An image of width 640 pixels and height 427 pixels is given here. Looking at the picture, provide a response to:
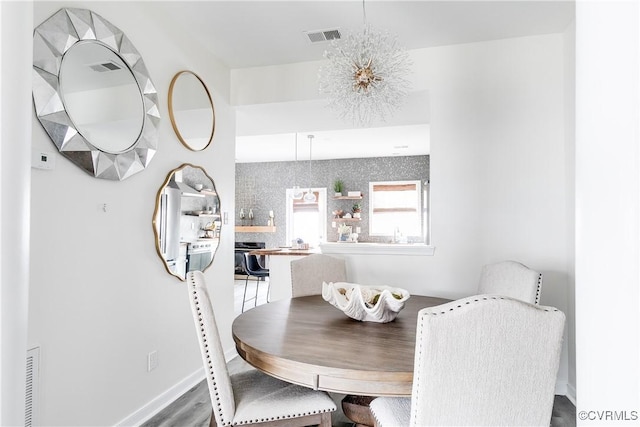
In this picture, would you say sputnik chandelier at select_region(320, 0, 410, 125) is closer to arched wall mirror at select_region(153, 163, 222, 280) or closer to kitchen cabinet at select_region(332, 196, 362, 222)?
arched wall mirror at select_region(153, 163, 222, 280)

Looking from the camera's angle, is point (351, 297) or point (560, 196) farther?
point (560, 196)

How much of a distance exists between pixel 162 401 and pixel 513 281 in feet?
7.44

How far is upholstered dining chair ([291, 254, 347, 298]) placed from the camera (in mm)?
2689

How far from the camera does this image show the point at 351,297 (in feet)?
5.79

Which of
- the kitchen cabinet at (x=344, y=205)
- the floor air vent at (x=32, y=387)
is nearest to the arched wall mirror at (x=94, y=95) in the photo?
the floor air vent at (x=32, y=387)

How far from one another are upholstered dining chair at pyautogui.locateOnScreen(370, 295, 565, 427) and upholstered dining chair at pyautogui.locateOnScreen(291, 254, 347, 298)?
1639mm

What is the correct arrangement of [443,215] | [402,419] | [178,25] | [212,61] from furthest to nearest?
[212,61] < [443,215] < [178,25] < [402,419]

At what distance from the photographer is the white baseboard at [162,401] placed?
2172 mm

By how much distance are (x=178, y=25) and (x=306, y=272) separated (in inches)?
76.8

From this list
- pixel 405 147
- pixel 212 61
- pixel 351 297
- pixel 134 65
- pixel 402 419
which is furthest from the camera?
pixel 405 147

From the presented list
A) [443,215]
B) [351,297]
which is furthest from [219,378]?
[443,215]

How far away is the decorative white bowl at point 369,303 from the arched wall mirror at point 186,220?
122 cm

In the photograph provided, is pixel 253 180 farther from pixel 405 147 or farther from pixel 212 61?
pixel 212 61

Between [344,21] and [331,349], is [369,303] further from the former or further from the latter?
[344,21]
